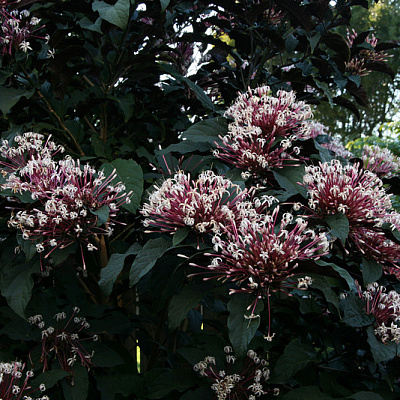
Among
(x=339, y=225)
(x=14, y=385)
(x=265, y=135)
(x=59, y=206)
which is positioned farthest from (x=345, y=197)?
(x=14, y=385)

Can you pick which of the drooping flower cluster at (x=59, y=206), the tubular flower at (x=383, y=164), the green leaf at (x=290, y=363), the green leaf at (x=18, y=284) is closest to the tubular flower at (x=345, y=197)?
the green leaf at (x=290, y=363)

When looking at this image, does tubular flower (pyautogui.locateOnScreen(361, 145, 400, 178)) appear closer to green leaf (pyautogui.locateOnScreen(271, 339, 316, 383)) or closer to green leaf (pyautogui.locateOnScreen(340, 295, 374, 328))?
green leaf (pyautogui.locateOnScreen(340, 295, 374, 328))

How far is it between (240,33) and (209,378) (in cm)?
157

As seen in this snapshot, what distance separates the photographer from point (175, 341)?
7.32 feet

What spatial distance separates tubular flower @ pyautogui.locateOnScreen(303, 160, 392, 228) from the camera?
1244 mm

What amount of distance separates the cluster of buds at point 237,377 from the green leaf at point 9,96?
114 centimetres

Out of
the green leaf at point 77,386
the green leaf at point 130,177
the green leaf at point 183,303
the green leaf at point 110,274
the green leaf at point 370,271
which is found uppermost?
the green leaf at point 130,177

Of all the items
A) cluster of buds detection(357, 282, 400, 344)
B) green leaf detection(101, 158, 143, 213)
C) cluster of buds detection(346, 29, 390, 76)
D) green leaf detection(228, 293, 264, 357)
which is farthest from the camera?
cluster of buds detection(346, 29, 390, 76)

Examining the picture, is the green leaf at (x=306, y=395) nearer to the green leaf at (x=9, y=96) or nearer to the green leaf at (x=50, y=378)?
the green leaf at (x=50, y=378)

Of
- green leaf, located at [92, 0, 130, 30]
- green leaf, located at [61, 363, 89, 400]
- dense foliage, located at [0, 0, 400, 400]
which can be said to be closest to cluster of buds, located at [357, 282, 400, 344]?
dense foliage, located at [0, 0, 400, 400]

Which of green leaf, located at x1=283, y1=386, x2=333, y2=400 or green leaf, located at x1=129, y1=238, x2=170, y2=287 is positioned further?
green leaf, located at x1=283, y1=386, x2=333, y2=400

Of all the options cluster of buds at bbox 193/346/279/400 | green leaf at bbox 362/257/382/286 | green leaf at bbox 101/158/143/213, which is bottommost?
cluster of buds at bbox 193/346/279/400

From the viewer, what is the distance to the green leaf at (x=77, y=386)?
4.52 ft

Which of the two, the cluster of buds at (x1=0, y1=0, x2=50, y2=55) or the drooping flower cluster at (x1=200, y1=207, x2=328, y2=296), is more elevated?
the cluster of buds at (x1=0, y1=0, x2=50, y2=55)
